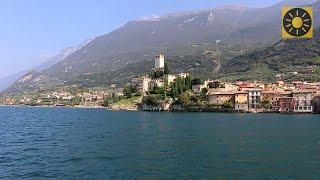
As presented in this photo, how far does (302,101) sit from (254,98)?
13.2 m

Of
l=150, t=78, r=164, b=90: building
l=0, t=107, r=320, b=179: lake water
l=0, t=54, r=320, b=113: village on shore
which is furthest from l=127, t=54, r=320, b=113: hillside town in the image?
l=0, t=107, r=320, b=179: lake water

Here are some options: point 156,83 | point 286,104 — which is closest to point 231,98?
point 286,104

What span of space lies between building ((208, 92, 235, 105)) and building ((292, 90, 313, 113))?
17.5m

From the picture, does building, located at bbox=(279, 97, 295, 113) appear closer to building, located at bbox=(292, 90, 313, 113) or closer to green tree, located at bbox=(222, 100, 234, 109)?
building, located at bbox=(292, 90, 313, 113)

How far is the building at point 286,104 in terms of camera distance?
127 metres

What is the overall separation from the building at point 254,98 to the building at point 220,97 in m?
4.77

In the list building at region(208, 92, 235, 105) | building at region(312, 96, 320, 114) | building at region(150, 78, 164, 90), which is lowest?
building at region(312, 96, 320, 114)

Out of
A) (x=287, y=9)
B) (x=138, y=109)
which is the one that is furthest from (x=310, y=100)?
(x=287, y=9)

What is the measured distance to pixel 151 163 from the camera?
1256 inches

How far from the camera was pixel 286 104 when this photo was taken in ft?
422

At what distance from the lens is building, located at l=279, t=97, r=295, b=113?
127 m

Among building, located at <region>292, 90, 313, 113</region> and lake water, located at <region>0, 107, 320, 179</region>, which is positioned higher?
building, located at <region>292, 90, 313, 113</region>

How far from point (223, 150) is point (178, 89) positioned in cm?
10641

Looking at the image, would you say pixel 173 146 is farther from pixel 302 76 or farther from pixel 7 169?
pixel 302 76
